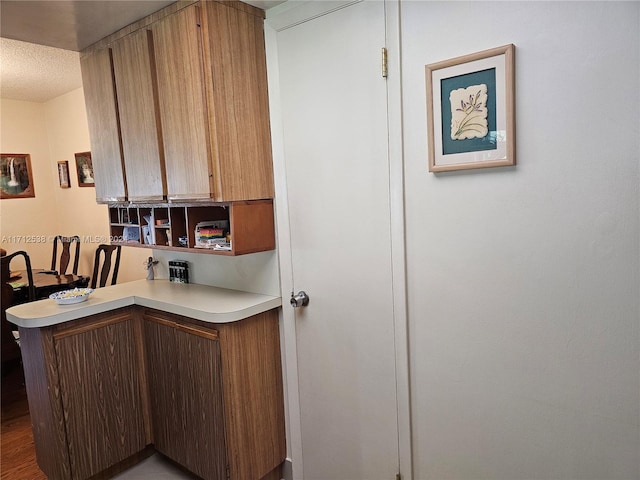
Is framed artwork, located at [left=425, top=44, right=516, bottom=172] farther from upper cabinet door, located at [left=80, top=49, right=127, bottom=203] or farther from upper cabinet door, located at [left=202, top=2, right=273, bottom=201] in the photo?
upper cabinet door, located at [left=80, top=49, right=127, bottom=203]

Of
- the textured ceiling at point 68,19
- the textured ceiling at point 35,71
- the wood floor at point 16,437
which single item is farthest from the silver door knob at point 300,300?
the textured ceiling at point 35,71

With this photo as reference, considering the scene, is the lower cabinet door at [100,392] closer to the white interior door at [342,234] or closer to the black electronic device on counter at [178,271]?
the black electronic device on counter at [178,271]

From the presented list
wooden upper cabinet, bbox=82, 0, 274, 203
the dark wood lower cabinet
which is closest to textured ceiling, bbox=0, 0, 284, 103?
wooden upper cabinet, bbox=82, 0, 274, 203

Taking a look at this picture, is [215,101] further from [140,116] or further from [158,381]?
[158,381]

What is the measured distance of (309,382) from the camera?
2025 millimetres

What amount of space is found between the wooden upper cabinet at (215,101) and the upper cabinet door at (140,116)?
83mm

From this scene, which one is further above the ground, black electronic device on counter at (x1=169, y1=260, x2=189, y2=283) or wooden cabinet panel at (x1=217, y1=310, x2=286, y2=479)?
black electronic device on counter at (x1=169, y1=260, x2=189, y2=283)

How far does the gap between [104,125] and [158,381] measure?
141 cm

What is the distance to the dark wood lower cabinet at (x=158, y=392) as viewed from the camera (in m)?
1.96

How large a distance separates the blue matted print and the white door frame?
0.17m

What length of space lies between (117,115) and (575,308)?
2.25m

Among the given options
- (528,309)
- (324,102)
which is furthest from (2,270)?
(528,309)

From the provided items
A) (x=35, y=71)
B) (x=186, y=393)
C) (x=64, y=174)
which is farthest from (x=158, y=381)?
(x=64, y=174)

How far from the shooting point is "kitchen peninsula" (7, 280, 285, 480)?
6.41 ft
